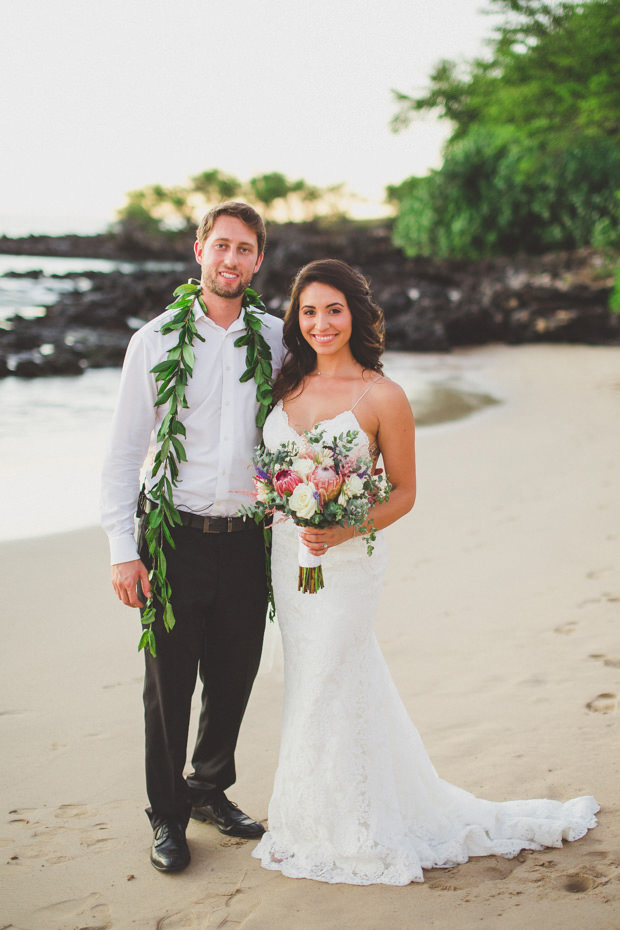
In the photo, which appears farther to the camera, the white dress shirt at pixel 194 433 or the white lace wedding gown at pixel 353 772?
the white dress shirt at pixel 194 433

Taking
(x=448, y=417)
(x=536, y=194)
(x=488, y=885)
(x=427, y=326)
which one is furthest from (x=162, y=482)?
(x=536, y=194)

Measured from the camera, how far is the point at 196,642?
3398 millimetres

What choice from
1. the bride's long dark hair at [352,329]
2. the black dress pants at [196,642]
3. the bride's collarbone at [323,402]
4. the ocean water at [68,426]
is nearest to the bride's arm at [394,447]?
the bride's collarbone at [323,402]

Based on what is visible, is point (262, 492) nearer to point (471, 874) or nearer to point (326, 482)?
point (326, 482)

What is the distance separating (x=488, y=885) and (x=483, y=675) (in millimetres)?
1823

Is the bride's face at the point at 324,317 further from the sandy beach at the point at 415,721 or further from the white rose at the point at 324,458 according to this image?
the sandy beach at the point at 415,721

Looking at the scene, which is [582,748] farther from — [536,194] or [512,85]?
[536,194]

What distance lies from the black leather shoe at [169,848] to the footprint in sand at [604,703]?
2167 mm

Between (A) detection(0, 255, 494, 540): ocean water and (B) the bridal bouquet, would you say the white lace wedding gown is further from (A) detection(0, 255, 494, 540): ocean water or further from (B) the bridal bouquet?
(A) detection(0, 255, 494, 540): ocean water

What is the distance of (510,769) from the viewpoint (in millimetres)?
3820

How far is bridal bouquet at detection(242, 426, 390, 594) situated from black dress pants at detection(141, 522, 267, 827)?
0.35m

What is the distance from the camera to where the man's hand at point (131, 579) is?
3320 millimetres

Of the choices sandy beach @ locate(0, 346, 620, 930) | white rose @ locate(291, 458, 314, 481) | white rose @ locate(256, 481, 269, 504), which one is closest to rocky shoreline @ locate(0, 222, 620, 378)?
sandy beach @ locate(0, 346, 620, 930)

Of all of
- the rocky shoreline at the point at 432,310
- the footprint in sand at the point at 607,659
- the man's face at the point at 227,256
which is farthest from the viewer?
the rocky shoreline at the point at 432,310
